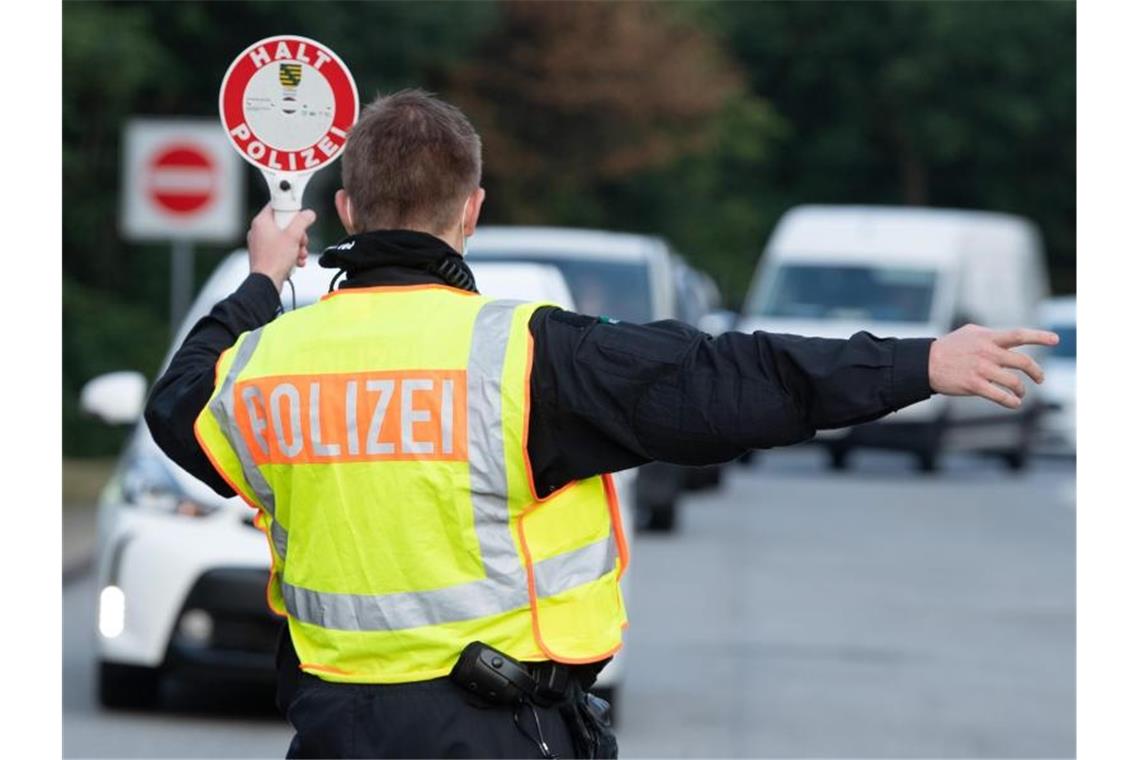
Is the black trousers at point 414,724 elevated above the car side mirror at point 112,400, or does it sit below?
below

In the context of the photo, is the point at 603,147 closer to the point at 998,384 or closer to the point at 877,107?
the point at 877,107

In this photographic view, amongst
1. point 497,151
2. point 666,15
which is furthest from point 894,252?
point 666,15

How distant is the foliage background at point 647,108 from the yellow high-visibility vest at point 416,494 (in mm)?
Answer: 15248

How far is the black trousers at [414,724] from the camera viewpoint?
12.8 feet

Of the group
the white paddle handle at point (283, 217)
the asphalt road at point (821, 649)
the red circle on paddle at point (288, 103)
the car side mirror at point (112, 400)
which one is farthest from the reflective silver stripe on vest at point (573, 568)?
the car side mirror at point (112, 400)

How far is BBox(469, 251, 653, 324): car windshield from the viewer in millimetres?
14094

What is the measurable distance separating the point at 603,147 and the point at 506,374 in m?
34.6

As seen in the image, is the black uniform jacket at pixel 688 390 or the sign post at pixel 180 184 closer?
the black uniform jacket at pixel 688 390

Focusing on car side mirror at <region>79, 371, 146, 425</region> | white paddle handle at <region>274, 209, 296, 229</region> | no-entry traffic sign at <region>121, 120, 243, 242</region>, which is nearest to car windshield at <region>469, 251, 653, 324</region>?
no-entry traffic sign at <region>121, 120, 243, 242</region>

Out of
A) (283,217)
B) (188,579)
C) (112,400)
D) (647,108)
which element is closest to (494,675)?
(283,217)

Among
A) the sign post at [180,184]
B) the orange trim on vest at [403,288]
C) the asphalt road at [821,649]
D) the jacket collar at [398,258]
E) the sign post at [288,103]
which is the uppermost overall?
the sign post at [180,184]

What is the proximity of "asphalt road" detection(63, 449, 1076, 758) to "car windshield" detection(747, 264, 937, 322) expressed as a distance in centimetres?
640

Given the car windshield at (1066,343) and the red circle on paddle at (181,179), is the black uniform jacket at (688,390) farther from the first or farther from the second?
the car windshield at (1066,343)

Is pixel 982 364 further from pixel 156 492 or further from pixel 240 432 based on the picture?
pixel 156 492
